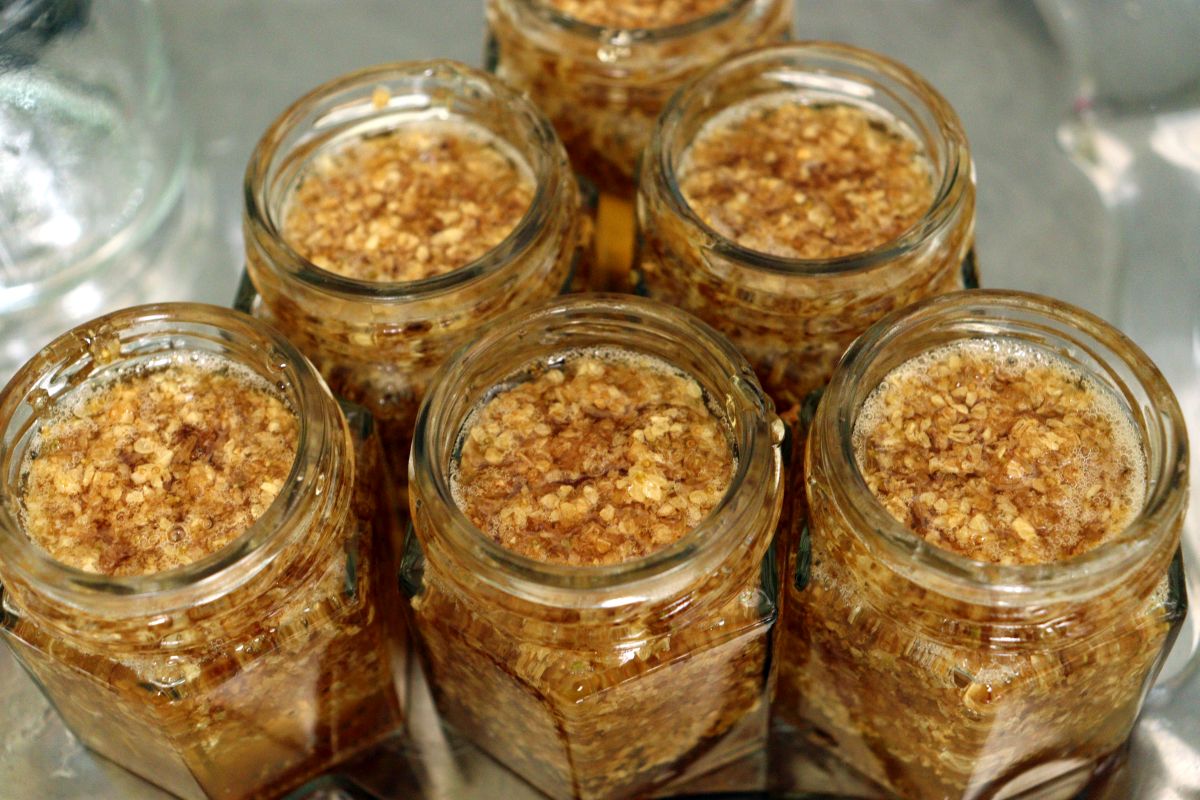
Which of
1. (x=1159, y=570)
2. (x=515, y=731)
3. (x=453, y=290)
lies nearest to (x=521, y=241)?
(x=453, y=290)

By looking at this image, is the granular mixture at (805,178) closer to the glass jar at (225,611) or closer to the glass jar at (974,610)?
the glass jar at (974,610)

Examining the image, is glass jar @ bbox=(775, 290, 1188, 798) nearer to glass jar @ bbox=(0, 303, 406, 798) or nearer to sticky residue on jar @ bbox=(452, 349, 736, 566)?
sticky residue on jar @ bbox=(452, 349, 736, 566)

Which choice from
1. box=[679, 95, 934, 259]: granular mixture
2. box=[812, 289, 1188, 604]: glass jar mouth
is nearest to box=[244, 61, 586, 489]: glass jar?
box=[679, 95, 934, 259]: granular mixture

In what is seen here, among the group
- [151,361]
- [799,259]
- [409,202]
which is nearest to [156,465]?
[151,361]

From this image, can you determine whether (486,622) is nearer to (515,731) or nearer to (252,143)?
(515,731)

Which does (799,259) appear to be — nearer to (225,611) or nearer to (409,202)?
(409,202)

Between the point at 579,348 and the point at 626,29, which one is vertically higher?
the point at 626,29
